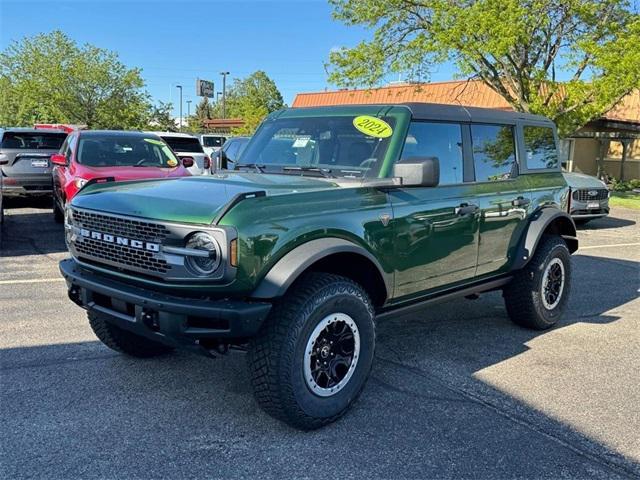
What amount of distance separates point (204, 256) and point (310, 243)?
627 mm

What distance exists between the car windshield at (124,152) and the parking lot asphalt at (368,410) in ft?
12.4

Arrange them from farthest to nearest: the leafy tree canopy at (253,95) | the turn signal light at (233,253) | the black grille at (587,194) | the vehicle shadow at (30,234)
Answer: the leafy tree canopy at (253,95) → the black grille at (587,194) → the vehicle shadow at (30,234) → the turn signal light at (233,253)

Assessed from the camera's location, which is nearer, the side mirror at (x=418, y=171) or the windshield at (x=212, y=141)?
the side mirror at (x=418, y=171)

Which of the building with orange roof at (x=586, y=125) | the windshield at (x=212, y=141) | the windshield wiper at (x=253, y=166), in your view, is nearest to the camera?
the windshield wiper at (x=253, y=166)

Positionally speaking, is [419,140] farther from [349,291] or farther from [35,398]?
[35,398]

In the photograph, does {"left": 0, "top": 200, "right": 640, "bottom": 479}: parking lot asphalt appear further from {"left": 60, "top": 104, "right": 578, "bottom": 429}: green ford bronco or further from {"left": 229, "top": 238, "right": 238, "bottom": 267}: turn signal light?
{"left": 229, "top": 238, "right": 238, "bottom": 267}: turn signal light

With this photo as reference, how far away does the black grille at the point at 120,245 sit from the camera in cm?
319

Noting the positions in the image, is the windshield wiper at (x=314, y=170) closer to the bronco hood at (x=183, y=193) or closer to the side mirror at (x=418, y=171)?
the bronco hood at (x=183, y=193)

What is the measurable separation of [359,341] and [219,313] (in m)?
1.01

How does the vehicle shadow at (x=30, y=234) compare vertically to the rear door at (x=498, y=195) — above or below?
below

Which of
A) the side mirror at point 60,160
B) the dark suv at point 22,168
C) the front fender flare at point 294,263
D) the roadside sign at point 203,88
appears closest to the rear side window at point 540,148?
the front fender flare at point 294,263

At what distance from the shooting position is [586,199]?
1251cm

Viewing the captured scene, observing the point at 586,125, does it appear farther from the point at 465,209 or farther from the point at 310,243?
the point at 310,243

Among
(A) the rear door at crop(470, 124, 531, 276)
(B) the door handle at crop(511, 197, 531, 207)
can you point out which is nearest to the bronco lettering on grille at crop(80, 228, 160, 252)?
(A) the rear door at crop(470, 124, 531, 276)
